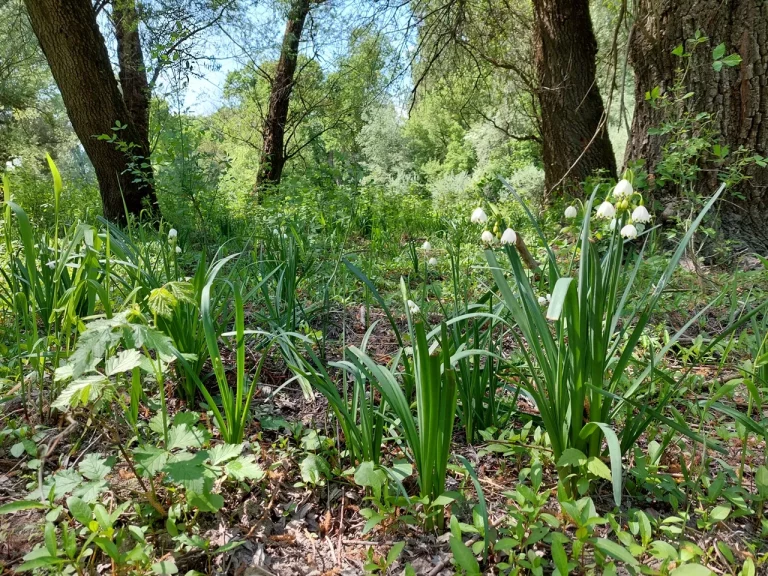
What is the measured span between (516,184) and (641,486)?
12.4 meters

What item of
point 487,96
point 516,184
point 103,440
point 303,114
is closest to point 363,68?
point 303,114

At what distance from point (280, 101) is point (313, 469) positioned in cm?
765

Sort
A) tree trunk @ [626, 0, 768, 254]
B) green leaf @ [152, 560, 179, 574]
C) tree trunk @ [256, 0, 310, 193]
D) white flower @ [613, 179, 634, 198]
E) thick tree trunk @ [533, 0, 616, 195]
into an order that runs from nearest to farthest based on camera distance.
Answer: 1. green leaf @ [152, 560, 179, 574]
2. white flower @ [613, 179, 634, 198]
3. tree trunk @ [626, 0, 768, 254]
4. thick tree trunk @ [533, 0, 616, 195]
5. tree trunk @ [256, 0, 310, 193]

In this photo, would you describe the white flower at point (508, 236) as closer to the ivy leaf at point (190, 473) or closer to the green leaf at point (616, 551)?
the green leaf at point (616, 551)

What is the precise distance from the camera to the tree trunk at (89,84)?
3836 mm

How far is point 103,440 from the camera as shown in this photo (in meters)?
1.39

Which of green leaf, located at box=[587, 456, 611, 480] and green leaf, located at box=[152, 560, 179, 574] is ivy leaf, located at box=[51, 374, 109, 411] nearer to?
green leaf, located at box=[152, 560, 179, 574]

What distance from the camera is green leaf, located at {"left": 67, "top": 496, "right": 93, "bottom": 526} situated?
0.97 metres

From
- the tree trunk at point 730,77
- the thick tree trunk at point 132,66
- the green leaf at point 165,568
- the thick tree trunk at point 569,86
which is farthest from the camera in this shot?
the thick tree trunk at point 132,66

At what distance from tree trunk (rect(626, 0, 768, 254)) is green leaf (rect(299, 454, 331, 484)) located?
113 inches

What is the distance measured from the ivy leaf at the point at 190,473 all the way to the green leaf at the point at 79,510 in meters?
0.18

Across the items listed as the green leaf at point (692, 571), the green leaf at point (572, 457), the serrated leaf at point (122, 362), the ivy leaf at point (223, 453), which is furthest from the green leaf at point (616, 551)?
the serrated leaf at point (122, 362)

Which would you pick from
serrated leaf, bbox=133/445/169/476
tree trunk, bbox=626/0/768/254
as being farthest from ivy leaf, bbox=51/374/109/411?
tree trunk, bbox=626/0/768/254

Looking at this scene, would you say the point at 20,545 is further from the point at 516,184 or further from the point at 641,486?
the point at 516,184
